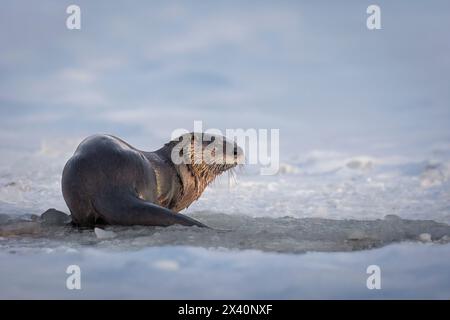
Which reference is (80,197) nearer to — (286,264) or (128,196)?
(128,196)

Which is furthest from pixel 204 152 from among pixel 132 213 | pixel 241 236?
pixel 241 236

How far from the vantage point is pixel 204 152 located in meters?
7.23

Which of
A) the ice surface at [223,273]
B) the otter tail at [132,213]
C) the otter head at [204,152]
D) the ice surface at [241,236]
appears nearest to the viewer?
the ice surface at [223,273]

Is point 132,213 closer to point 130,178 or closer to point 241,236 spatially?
point 130,178

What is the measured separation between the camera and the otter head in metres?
7.23

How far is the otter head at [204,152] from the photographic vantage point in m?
7.23

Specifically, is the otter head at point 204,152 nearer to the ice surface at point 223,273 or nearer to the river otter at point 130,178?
the river otter at point 130,178

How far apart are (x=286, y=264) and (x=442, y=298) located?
1.08 m

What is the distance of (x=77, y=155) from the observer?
245 inches

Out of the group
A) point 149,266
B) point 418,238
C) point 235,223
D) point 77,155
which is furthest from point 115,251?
point 418,238

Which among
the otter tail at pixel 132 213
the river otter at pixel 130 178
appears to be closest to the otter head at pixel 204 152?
the river otter at pixel 130 178

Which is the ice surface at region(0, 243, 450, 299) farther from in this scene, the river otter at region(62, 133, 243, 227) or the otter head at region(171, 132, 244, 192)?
the otter head at region(171, 132, 244, 192)

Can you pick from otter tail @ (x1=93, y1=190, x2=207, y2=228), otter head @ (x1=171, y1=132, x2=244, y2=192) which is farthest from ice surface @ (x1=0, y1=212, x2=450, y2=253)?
otter head @ (x1=171, y1=132, x2=244, y2=192)
